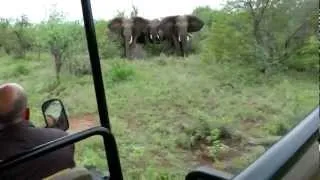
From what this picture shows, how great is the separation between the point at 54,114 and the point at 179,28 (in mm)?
3405

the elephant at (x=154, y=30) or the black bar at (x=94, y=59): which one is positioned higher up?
the black bar at (x=94, y=59)

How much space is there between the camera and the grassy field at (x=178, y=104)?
2461mm

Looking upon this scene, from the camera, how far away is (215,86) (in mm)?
3850

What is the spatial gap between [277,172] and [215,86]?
3123 mm

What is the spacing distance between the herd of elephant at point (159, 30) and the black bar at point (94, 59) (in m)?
2.47

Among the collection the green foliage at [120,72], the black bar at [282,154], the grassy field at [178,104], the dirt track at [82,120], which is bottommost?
the grassy field at [178,104]

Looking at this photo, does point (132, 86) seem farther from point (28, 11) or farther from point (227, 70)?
point (28, 11)

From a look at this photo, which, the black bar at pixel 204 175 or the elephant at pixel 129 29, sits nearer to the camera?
the black bar at pixel 204 175

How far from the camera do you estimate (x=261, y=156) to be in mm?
778

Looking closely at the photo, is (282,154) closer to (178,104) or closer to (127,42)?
(178,104)

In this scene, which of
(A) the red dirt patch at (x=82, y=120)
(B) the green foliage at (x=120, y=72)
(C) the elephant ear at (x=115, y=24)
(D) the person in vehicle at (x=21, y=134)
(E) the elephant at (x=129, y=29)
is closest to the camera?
(D) the person in vehicle at (x=21, y=134)

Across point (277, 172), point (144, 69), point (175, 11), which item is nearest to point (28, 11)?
point (144, 69)

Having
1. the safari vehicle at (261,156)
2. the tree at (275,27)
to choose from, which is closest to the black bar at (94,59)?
the safari vehicle at (261,156)

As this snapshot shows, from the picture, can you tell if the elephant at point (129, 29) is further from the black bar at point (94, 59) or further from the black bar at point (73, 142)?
the black bar at point (73, 142)
